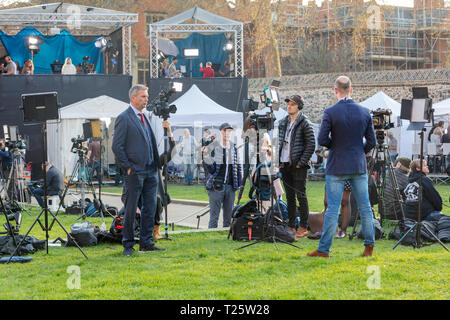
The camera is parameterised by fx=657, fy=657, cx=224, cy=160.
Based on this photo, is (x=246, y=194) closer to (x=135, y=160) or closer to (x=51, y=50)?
(x=135, y=160)

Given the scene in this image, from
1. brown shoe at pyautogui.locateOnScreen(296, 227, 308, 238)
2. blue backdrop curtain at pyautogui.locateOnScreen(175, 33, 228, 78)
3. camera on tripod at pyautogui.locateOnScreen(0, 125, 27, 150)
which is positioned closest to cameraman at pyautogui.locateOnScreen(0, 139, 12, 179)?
camera on tripod at pyautogui.locateOnScreen(0, 125, 27, 150)

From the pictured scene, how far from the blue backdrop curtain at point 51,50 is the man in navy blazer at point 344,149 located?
862 inches

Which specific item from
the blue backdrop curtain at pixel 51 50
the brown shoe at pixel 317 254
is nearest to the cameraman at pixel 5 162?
the brown shoe at pixel 317 254

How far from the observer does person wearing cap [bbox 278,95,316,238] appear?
8477 mm

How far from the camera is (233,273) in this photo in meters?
6.36

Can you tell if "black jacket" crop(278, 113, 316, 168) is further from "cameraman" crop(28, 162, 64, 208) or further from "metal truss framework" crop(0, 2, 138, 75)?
"metal truss framework" crop(0, 2, 138, 75)

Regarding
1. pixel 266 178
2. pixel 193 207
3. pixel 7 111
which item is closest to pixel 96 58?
pixel 7 111

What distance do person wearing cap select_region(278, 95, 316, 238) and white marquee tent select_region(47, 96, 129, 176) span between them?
13.3m

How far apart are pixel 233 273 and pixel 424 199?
409 centimetres

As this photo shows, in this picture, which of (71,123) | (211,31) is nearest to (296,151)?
(71,123)

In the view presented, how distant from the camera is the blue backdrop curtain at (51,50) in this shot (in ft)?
87.6

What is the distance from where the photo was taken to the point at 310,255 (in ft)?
23.6

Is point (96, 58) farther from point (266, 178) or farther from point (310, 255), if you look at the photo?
point (310, 255)
